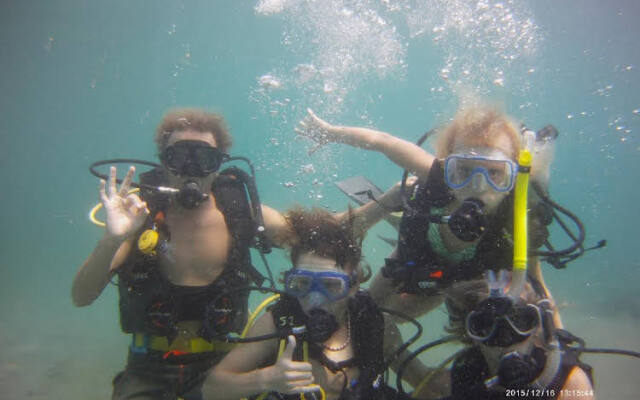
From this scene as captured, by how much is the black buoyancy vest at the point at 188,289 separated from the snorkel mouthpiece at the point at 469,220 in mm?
2186

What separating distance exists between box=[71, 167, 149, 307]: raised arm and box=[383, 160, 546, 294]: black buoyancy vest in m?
2.49

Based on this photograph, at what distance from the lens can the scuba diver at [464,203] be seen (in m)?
3.08

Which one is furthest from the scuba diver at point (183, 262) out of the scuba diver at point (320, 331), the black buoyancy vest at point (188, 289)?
the scuba diver at point (320, 331)

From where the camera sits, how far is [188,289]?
3814mm

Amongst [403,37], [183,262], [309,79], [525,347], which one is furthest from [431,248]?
[309,79]

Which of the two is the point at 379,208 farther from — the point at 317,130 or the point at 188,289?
the point at 188,289

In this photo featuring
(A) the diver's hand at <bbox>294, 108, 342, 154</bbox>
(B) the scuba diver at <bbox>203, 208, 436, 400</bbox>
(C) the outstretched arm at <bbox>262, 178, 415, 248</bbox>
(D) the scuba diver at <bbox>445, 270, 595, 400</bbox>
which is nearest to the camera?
(D) the scuba diver at <bbox>445, 270, 595, 400</bbox>

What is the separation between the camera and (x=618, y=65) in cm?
3338

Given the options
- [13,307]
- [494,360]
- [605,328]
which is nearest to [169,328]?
[494,360]

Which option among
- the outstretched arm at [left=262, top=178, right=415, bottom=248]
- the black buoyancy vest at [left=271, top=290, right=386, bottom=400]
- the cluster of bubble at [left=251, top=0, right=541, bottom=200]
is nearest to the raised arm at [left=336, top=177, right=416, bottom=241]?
the outstretched arm at [left=262, top=178, right=415, bottom=248]

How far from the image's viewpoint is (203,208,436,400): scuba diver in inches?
110

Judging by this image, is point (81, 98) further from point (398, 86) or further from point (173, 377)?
point (173, 377)

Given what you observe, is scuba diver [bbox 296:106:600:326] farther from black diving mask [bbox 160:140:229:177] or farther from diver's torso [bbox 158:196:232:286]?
diver's torso [bbox 158:196:232:286]

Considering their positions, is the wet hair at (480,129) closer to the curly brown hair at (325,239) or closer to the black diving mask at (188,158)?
the curly brown hair at (325,239)
